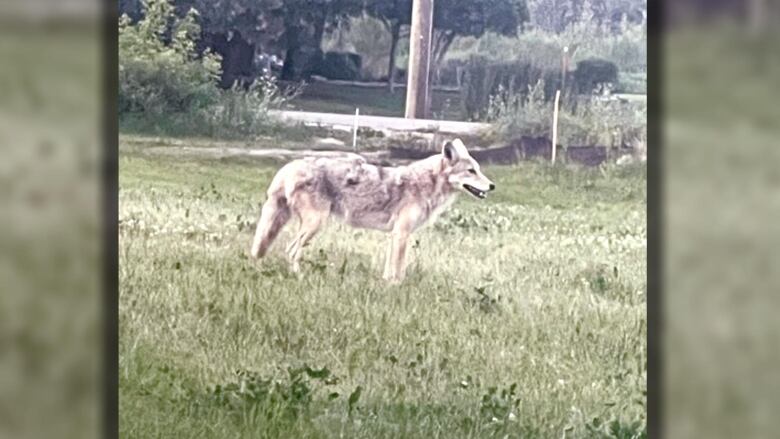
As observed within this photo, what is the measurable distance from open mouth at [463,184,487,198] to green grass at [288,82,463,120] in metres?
0.23

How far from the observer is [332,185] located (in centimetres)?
339

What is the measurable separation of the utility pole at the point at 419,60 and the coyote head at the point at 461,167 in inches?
5.6

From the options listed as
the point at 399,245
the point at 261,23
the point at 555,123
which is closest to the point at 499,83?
the point at 555,123

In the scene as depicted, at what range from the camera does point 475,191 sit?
3371mm

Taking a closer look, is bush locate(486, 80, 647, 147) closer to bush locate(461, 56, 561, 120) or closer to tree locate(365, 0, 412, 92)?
bush locate(461, 56, 561, 120)

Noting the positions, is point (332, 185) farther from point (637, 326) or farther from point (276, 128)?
point (637, 326)

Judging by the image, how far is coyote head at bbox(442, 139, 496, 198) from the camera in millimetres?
3359

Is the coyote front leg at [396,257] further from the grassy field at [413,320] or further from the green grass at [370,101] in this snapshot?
the green grass at [370,101]

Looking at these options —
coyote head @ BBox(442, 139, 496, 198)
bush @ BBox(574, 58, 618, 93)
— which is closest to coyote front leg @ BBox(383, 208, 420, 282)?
coyote head @ BBox(442, 139, 496, 198)

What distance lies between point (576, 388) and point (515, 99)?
993 millimetres
